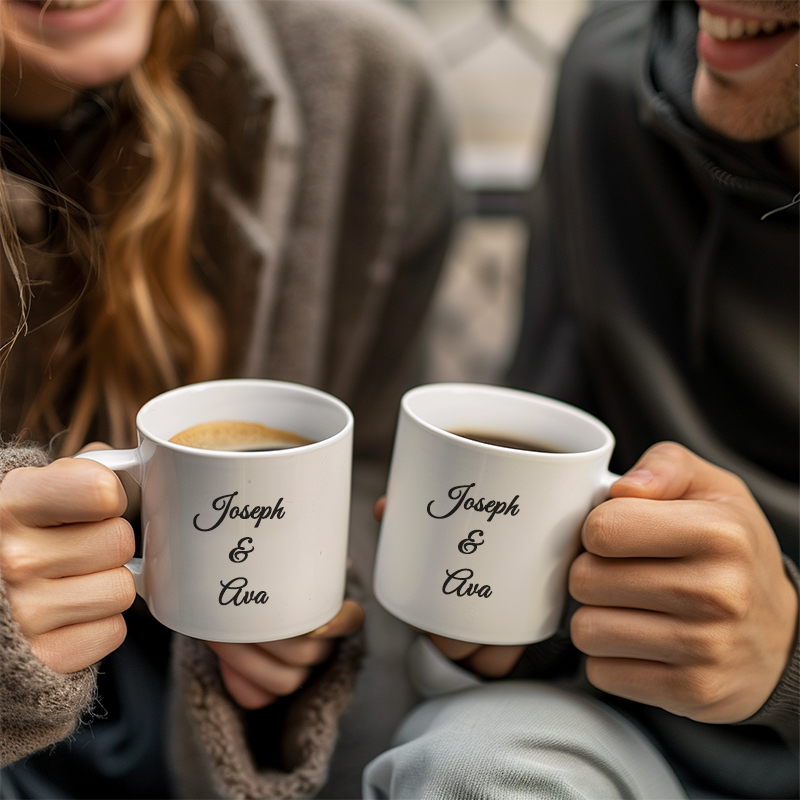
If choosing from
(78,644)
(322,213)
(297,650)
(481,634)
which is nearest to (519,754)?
(481,634)

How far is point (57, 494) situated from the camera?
1.30 ft

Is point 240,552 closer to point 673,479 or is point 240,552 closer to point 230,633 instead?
point 230,633

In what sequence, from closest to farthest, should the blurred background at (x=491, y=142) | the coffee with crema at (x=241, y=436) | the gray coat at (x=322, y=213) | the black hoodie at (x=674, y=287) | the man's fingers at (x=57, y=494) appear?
the man's fingers at (x=57, y=494), the coffee with crema at (x=241, y=436), the black hoodie at (x=674, y=287), the gray coat at (x=322, y=213), the blurred background at (x=491, y=142)

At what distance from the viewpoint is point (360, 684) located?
23.5 inches

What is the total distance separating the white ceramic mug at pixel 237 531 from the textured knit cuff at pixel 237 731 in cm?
11

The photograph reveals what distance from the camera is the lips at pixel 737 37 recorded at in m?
0.54

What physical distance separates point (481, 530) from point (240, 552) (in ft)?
0.51

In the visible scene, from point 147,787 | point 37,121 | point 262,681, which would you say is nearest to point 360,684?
point 262,681

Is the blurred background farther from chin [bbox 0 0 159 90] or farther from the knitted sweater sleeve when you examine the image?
the knitted sweater sleeve

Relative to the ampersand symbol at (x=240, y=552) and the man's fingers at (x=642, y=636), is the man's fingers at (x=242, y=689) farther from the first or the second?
the man's fingers at (x=642, y=636)

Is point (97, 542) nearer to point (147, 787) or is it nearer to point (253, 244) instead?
point (147, 787)

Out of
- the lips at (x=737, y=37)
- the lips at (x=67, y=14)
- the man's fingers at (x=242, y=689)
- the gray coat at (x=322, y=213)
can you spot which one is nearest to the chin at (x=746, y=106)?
the lips at (x=737, y=37)

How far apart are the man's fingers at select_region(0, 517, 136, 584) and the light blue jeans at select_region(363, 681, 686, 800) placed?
248 millimetres

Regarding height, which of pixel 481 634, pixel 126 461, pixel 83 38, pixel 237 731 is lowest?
pixel 237 731
